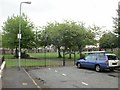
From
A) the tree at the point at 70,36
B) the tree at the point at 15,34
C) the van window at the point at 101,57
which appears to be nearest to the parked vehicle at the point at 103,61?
the van window at the point at 101,57

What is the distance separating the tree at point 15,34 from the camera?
150ft

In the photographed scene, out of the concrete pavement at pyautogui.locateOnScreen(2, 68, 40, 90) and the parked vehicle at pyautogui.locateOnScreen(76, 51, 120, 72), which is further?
the parked vehicle at pyautogui.locateOnScreen(76, 51, 120, 72)

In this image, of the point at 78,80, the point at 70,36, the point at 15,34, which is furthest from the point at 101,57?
the point at 15,34

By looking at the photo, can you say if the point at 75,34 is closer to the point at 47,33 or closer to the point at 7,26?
the point at 47,33

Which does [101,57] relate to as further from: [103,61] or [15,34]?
[15,34]

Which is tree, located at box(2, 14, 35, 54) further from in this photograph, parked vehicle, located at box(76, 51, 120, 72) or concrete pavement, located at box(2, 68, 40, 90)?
concrete pavement, located at box(2, 68, 40, 90)

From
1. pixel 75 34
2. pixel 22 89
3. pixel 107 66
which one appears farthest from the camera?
pixel 75 34

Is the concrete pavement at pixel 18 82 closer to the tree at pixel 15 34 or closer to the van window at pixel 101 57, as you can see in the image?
the van window at pixel 101 57

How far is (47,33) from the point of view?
47.5m

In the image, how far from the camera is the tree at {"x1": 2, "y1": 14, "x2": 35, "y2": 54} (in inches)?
1798

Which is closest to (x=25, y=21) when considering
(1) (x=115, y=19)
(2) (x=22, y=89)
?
(1) (x=115, y=19)

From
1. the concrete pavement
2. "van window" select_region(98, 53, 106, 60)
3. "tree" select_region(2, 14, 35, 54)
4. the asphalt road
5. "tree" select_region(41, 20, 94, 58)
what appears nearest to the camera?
the concrete pavement

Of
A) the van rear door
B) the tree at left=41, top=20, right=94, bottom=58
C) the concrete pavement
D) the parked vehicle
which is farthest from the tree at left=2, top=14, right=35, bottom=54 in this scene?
the concrete pavement

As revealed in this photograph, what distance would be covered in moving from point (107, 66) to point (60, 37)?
20.4 metres
